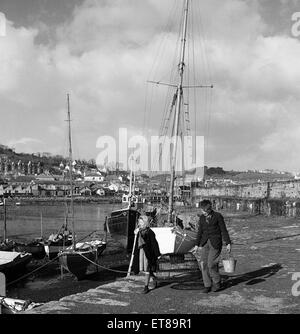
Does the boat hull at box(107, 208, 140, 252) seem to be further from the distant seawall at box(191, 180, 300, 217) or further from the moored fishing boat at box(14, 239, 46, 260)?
the distant seawall at box(191, 180, 300, 217)

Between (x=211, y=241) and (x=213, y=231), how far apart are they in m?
0.21

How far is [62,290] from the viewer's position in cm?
1686

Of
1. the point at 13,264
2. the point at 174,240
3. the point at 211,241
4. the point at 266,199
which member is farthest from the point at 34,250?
the point at 266,199

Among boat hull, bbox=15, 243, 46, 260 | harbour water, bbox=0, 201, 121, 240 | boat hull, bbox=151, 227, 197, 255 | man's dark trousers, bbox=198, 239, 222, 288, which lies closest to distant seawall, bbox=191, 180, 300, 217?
harbour water, bbox=0, 201, 121, 240

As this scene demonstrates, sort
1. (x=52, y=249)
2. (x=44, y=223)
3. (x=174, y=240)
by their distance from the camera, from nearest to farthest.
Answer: (x=174, y=240) → (x=52, y=249) → (x=44, y=223)

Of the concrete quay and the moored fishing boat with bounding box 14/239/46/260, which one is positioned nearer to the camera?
the concrete quay

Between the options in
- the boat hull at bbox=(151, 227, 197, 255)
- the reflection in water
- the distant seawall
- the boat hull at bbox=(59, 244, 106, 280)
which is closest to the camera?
the boat hull at bbox=(151, 227, 197, 255)

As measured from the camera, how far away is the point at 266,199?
38.8m

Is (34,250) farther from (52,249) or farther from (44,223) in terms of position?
(44,223)

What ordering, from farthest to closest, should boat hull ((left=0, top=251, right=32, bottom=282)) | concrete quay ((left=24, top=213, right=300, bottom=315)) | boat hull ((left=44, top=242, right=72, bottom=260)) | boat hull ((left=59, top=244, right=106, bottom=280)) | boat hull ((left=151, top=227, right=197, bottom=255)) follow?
1. boat hull ((left=44, top=242, right=72, bottom=260))
2. boat hull ((left=0, top=251, right=32, bottom=282))
3. boat hull ((left=59, top=244, right=106, bottom=280))
4. boat hull ((left=151, top=227, right=197, bottom=255))
5. concrete quay ((left=24, top=213, right=300, bottom=315))

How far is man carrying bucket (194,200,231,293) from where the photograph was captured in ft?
27.8

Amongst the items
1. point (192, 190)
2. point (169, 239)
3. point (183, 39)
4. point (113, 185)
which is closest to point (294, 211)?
point (183, 39)
